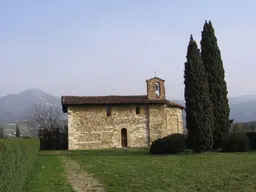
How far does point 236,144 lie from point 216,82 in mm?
4976

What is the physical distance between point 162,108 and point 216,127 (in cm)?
1251

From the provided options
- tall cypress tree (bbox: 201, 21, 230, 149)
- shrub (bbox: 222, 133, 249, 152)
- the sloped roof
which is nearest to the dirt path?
shrub (bbox: 222, 133, 249, 152)

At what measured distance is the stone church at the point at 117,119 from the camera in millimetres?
37062

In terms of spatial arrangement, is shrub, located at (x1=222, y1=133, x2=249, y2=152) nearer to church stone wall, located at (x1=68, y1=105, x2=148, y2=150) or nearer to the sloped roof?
the sloped roof

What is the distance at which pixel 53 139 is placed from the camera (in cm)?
4203

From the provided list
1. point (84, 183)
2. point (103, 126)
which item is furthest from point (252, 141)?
point (84, 183)

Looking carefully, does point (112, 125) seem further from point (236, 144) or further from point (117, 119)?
point (236, 144)

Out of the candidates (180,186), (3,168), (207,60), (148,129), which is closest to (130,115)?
(148,129)

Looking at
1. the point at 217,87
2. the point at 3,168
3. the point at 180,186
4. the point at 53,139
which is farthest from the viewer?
the point at 53,139

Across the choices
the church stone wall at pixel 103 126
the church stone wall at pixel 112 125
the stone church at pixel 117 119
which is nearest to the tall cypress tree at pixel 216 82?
the stone church at pixel 117 119

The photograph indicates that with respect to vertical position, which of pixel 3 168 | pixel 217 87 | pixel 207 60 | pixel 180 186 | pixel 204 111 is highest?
pixel 207 60

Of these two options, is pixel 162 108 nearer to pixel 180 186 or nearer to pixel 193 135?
pixel 193 135

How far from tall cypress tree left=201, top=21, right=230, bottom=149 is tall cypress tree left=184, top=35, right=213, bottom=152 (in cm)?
147

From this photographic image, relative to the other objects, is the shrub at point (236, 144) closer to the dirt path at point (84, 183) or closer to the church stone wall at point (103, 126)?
the dirt path at point (84, 183)
